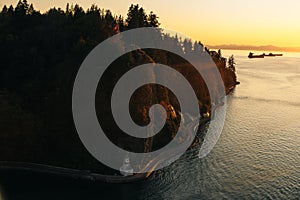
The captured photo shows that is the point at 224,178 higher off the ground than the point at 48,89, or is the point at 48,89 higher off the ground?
the point at 48,89

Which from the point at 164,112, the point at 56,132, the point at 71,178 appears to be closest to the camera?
the point at 71,178

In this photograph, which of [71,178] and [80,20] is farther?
[80,20]

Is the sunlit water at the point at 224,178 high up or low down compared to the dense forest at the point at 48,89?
down

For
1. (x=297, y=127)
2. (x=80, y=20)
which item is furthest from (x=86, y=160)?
(x=297, y=127)

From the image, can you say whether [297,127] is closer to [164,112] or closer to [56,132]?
[164,112]

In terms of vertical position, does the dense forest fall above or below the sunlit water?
above

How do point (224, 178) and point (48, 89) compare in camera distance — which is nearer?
point (224, 178)

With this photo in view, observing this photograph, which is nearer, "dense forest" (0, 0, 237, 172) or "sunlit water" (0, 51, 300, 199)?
"sunlit water" (0, 51, 300, 199)

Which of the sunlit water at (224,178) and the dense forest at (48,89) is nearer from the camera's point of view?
the sunlit water at (224,178)
